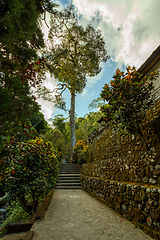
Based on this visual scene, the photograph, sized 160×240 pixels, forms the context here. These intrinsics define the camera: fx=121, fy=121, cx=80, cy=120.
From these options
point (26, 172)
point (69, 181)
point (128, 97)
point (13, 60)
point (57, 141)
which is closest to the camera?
point (13, 60)

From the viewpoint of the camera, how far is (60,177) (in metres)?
8.24

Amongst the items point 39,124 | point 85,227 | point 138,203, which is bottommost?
point 85,227

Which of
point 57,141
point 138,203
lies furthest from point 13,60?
point 57,141

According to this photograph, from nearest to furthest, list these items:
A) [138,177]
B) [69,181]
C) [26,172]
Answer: [26,172], [138,177], [69,181]

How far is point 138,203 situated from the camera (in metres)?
2.73

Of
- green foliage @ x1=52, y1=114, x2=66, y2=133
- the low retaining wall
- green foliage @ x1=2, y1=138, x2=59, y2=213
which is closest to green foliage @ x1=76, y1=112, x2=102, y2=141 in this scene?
green foliage @ x1=52, y1=114, x2=66, y2=133

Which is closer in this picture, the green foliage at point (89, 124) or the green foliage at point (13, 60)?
the green foliage at point (13, 60)

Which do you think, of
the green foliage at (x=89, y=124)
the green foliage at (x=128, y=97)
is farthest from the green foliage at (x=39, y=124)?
the green foliage at (x=128, y=97)

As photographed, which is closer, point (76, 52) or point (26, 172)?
point (26, 172)

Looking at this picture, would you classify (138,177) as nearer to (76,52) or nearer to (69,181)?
(69,181)

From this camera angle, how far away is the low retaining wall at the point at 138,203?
228 centimetres

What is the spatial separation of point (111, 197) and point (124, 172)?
989mm

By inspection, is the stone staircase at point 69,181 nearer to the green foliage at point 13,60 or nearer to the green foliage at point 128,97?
the green foliage at point 128,97

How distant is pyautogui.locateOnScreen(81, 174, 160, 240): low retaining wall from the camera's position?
7.47ft
